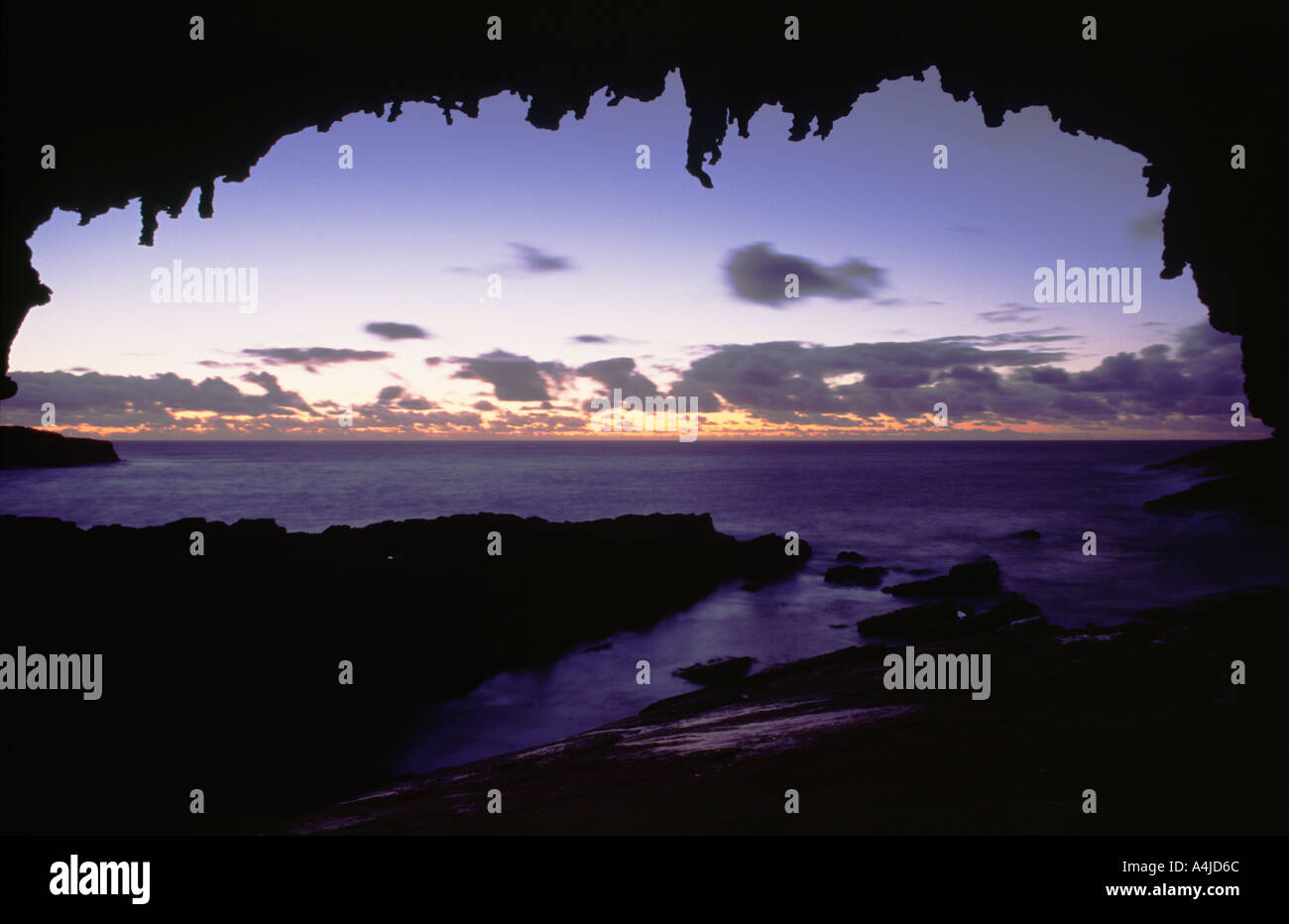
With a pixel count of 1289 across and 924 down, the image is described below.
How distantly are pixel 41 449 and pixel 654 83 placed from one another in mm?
125308

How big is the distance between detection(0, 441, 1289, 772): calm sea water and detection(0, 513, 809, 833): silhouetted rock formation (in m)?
1.16

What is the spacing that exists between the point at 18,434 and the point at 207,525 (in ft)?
370

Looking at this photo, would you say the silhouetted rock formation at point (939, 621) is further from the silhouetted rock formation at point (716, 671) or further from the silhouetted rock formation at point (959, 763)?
the silhouetted rock formation at point (959, 763)

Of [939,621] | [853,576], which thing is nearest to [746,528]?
[853,576]

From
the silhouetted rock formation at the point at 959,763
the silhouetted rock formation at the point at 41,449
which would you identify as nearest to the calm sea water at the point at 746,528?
the silhouetted rock formation at the point at 959,763

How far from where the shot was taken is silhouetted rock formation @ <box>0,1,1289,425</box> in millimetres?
6434

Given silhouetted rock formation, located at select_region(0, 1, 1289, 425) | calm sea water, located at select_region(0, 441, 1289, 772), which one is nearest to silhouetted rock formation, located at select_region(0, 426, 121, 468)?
calm sea water, located at select_region(0, 441, 1289, 772)

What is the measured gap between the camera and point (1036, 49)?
7.10 meters

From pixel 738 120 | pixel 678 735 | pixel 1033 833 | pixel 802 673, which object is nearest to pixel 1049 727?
pixel 1033 833

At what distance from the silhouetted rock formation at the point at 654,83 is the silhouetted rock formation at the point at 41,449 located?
11678 centimetres

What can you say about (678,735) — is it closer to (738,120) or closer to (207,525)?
(738,120)

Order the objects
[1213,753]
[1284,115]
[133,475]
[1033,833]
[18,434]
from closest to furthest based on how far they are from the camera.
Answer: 1. [1033,833]
2. [1213,753]
3. [1284,115]
4. [133,475]
5. [18,434]

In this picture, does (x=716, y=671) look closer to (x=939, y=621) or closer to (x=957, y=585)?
(x=939, y=621)

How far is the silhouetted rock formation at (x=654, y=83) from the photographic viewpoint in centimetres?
643
